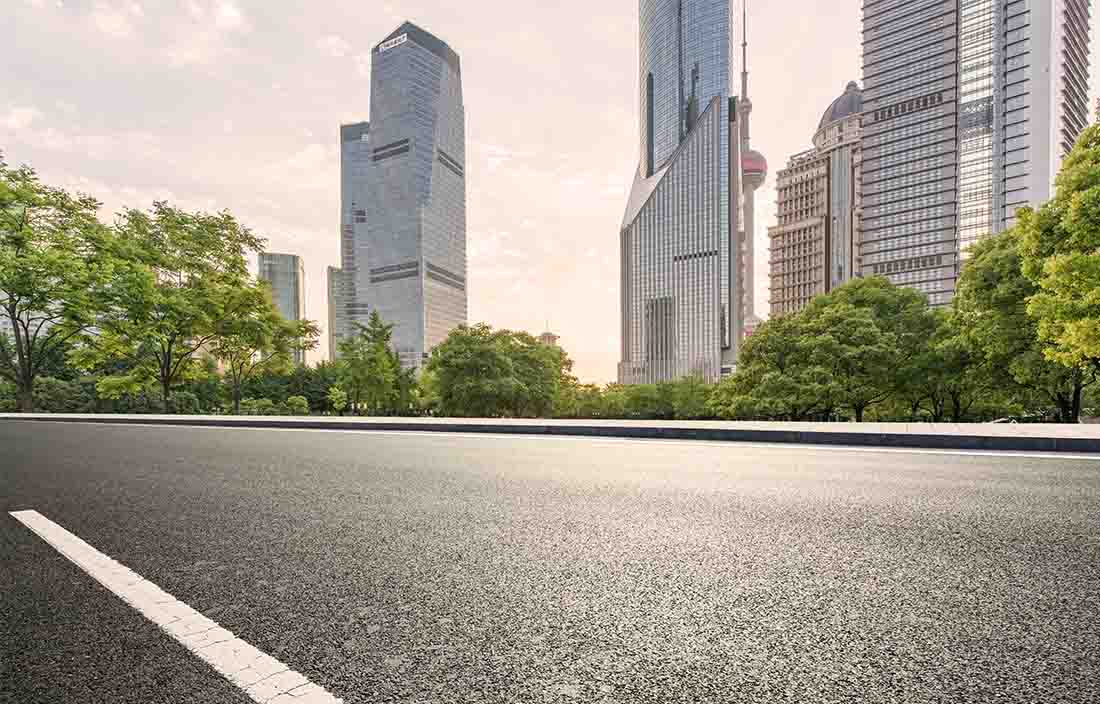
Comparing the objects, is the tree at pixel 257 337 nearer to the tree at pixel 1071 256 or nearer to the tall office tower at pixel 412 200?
the tree at pixel 1071 256

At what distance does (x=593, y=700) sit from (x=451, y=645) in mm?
601

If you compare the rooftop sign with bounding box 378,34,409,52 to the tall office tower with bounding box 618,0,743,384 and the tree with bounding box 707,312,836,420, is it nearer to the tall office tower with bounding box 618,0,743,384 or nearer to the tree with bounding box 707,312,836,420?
the tall office tower with bounding box 618,0,743,384

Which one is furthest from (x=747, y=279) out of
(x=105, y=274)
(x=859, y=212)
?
(x=105, y=274)

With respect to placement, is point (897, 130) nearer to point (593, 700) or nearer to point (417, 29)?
point (593, 700)

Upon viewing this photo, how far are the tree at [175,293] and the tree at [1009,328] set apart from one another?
33382 millimetres

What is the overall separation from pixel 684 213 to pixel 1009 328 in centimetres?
12967

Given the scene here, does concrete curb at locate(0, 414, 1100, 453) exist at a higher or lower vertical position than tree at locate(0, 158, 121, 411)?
lower

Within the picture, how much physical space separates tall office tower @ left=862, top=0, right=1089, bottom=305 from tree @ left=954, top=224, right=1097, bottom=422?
266 ft

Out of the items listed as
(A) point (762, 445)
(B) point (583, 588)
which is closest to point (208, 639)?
(B) point (583, 588)

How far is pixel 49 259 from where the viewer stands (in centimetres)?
1930

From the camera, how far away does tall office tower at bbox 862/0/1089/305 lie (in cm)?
8800

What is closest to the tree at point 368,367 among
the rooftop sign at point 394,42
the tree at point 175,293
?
the tree at point 175,293

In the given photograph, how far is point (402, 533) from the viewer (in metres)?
3.34

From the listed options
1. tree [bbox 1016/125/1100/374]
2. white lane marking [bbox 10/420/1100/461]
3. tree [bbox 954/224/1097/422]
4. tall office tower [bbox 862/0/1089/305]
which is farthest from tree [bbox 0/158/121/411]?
tall office tower [bbox 862/0/1089/305]
